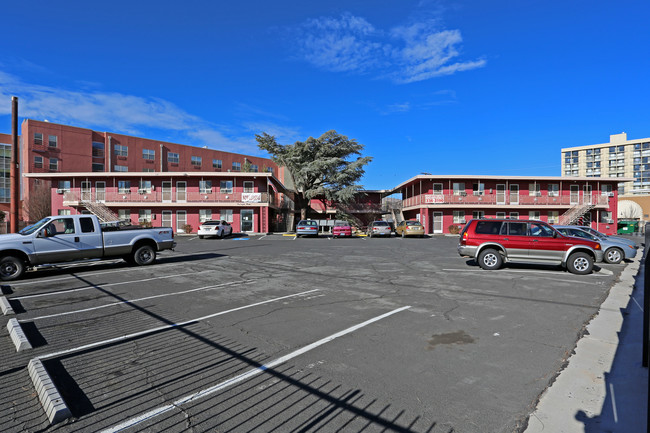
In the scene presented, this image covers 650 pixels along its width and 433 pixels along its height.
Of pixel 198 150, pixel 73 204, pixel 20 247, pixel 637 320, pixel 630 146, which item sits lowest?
pixel 637 320

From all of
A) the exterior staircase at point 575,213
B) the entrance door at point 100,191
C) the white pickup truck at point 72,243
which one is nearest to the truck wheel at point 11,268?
the white pickup truck at point 72,243

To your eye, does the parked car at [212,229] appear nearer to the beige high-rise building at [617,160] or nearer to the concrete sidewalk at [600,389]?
the concrete sidewalk at [600,389]

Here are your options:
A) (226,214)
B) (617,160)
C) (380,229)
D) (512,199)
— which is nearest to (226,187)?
(226,214)

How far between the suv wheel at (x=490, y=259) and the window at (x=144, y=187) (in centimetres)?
3502

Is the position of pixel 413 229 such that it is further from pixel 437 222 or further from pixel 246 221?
pixel 246 221

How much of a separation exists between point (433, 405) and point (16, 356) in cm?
515

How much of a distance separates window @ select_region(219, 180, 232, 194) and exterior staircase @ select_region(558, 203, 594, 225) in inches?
1382

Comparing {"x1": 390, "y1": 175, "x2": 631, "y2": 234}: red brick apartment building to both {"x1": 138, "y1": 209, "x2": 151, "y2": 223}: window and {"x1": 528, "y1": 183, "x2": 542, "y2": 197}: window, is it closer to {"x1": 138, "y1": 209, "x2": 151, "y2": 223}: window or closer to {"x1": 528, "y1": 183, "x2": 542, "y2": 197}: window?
{"x1": 528, "y1": 183, "x2": 542, "y2": 197}: window

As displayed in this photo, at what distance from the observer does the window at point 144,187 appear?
38062mm

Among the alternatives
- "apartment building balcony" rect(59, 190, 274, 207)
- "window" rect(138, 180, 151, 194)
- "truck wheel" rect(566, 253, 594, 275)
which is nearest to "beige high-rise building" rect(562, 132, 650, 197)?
"apartment building balcony" rect(59, 190, 274, 207)

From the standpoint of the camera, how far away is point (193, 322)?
620 centimetres

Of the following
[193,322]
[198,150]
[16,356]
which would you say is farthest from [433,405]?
[198,150]

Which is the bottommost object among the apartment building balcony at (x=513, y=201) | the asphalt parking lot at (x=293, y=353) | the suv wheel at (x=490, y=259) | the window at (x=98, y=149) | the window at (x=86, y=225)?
the asphalt parking lot at (x=293, y=353)

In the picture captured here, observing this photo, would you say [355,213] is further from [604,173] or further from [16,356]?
[604,173]
